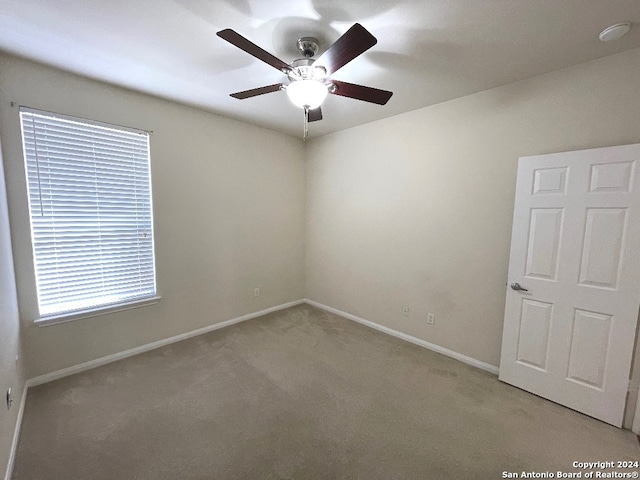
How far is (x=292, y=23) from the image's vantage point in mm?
1576

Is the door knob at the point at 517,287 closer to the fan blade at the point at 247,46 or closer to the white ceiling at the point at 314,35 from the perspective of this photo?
the white ceiling at the point at 314,35

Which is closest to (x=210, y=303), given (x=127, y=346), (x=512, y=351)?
Result: (x=127, y=346)

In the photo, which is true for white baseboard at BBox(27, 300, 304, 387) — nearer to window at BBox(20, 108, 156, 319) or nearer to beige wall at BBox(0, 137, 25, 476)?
beige wall at BBox(0, 137, 25, 476)

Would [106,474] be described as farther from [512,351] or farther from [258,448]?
[512,351]

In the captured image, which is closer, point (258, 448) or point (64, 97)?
point (258, 448)

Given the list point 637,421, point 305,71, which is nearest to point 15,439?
point 305,71

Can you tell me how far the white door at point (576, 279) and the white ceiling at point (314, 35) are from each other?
0.80 meters

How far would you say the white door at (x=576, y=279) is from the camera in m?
1.77

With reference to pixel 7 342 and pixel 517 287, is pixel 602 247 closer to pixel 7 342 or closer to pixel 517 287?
pixel 517 287

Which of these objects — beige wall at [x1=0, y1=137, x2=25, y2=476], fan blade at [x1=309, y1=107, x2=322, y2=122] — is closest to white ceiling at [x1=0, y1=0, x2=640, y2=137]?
fan blade at [x1=309, y1=107, x2=322, y2=122]

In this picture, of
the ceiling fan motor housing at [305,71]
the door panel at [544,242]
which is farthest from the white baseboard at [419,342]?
the ceiling fan motor housing at [305,71]

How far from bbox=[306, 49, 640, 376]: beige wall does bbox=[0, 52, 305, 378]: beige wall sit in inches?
29.7

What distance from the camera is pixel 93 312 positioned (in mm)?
2379

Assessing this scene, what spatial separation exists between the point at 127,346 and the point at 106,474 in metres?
1.43
